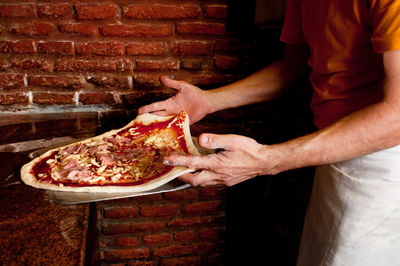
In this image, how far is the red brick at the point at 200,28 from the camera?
197 centimetres

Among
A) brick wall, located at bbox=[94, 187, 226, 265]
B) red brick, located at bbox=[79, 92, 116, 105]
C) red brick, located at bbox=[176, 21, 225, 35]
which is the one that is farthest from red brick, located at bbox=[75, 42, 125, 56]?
brick wall, located at bbox=[94, 187, 226, 265]

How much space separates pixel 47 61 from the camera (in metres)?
1.96

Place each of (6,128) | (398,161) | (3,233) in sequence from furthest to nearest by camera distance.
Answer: (6,128)
(398,161)
(3,233)

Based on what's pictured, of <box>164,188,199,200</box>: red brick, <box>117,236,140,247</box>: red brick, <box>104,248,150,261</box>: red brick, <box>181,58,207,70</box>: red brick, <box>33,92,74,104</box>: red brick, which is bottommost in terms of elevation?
<box>104,248,150,261</box>: red brick

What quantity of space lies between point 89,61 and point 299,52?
→ 122 cm

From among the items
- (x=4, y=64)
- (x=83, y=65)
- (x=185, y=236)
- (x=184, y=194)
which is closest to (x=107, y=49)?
(x=83, y=65)

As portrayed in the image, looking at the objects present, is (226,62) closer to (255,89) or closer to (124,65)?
(255,89)

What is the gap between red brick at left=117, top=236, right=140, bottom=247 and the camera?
231cm

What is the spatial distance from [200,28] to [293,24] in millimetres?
642

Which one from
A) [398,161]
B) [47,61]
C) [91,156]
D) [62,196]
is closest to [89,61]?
[47,61]

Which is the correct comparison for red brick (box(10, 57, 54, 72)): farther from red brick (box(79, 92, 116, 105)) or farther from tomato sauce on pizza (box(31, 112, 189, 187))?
tomato sauce on pizza (box(31, 112, 189, 187))

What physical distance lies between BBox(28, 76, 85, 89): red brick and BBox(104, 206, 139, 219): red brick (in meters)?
0.84

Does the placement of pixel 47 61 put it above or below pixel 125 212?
above

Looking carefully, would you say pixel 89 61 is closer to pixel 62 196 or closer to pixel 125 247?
pixel 62 196
